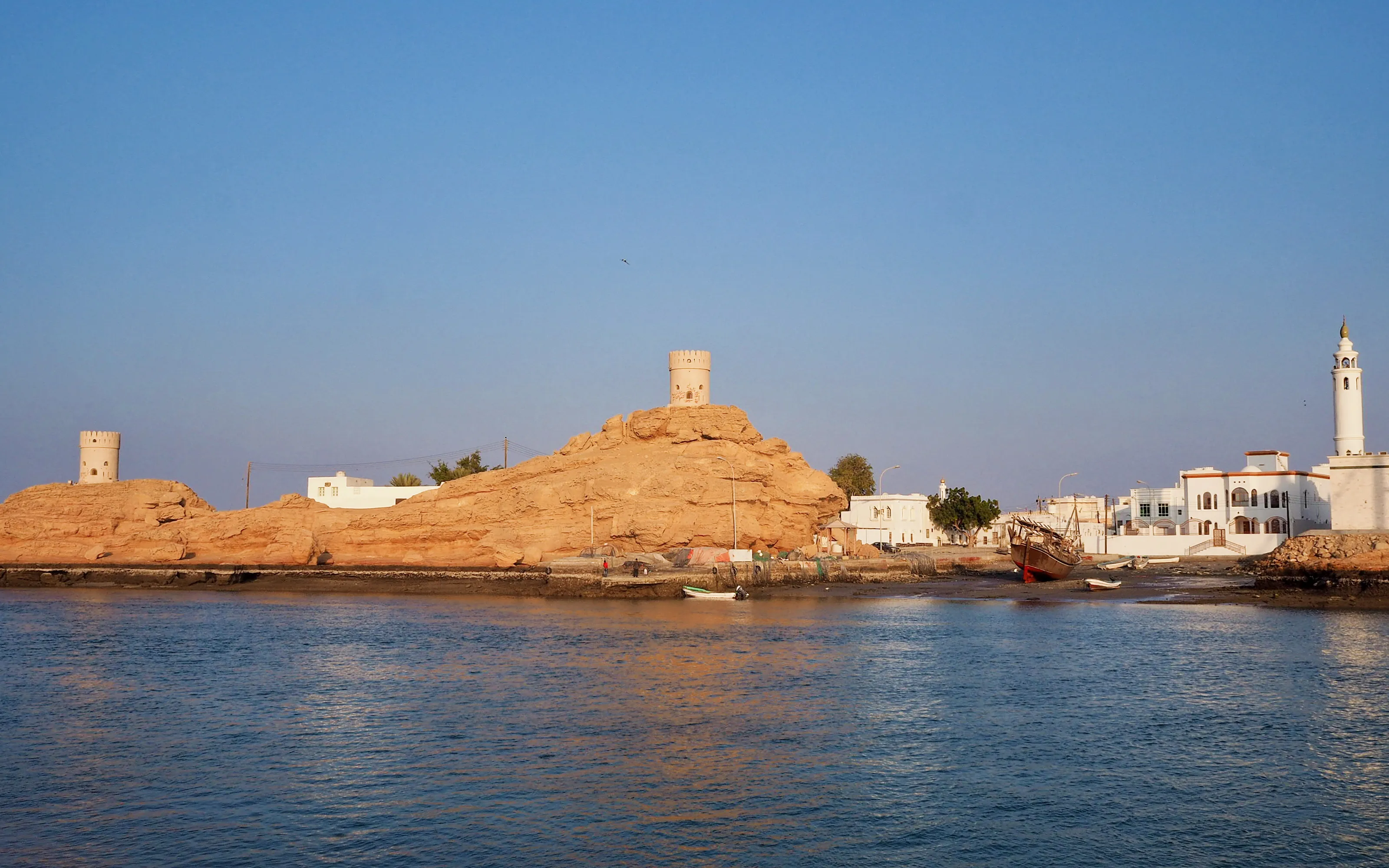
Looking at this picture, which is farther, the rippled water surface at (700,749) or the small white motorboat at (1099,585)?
the small white motorboat at (1099,585)

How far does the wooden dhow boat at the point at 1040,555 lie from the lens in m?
73.9

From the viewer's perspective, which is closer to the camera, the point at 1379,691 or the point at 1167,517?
the point at 1379,691

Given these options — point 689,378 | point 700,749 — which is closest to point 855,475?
point 689,378

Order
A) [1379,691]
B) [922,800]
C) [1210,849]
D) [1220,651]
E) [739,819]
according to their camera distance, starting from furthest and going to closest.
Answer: [1220,651], [1379,691], [922,800], [739,819], [1210,849]

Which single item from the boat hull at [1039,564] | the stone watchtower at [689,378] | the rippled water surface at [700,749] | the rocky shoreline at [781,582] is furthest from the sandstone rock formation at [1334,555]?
the stone watchtower at [689,378]

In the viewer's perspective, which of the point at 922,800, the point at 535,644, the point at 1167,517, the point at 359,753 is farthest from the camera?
the point at 1167,517

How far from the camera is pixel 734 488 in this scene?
69.6 meters

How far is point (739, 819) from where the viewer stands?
18266 mm

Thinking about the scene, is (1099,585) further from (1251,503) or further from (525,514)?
(525,514)

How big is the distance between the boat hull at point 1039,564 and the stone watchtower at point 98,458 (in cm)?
7823

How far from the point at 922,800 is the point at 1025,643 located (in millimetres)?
24370

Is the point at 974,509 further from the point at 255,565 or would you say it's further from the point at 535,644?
the point at 535,644

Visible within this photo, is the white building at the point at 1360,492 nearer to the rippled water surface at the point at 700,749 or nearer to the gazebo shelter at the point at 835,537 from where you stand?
the rippled water surface at the point at 700,749

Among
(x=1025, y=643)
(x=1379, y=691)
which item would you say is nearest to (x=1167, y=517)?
(x=1025, y=643)
